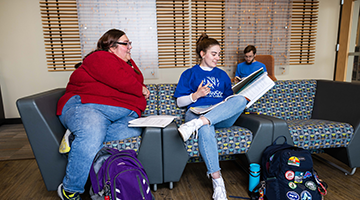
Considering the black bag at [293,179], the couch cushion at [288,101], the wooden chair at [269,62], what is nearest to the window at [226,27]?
the wooden chair at [269,62]

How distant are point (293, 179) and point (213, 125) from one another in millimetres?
682

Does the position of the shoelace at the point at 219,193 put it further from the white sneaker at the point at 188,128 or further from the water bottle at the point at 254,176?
the white sneaker at the point at 188,128

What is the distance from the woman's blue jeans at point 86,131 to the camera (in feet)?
4.80

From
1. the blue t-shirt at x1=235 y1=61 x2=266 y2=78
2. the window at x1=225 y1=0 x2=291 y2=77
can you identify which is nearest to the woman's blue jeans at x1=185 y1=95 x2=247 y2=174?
the blue t-shirt at x1=235 y1=61 x2=266 y2=78

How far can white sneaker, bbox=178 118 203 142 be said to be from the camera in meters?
1.55

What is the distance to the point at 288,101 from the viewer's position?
2.39 meters

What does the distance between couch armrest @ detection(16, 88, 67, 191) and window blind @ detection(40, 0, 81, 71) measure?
8.04 feet

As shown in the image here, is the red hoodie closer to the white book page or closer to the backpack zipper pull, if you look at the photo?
the backpack zipper pull

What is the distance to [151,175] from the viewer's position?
1662mm

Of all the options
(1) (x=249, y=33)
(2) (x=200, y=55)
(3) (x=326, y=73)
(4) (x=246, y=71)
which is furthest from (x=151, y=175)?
(3) (x=326, y=73)

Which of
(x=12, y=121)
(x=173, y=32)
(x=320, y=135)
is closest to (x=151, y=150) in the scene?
(x=320, y=135)

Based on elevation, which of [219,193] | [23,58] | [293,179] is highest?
[23,58]

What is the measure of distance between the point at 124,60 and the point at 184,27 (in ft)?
7.65

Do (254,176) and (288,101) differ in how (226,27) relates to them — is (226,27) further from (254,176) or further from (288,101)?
(254,176)
